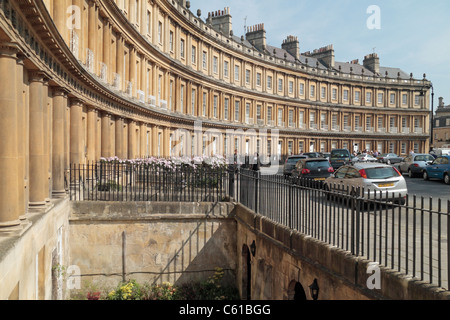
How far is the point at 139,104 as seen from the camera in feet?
89.1

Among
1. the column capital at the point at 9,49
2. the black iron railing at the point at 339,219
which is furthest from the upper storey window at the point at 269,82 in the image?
the column capital at the point at 9,49

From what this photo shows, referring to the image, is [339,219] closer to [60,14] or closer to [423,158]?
[60,14]

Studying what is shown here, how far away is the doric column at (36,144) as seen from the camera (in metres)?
9.73

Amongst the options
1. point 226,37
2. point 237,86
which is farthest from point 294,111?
point 226,37

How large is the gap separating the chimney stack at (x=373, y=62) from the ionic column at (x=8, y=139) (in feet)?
244

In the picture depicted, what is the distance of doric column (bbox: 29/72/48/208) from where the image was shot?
9.73 meters

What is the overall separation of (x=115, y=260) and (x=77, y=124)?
6.72 m

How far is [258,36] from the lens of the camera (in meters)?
59.3

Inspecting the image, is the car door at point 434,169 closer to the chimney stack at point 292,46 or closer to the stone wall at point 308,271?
the stone wall at point 308,271

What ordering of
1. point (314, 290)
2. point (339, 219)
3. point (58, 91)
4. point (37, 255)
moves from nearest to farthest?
1. point (314, 290)
2. point (37, 255)
3. point (339, 219)
4. point (58, 91)

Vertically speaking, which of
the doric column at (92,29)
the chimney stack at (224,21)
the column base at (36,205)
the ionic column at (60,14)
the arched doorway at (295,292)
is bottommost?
the arched doorway at (295,292)

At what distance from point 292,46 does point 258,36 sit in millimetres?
8668

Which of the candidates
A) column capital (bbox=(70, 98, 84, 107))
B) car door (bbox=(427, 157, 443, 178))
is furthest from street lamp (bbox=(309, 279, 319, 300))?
car door (bbox=(427, 157, 443, 178))

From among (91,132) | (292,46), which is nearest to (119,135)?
(91,132)
